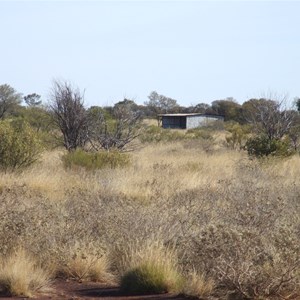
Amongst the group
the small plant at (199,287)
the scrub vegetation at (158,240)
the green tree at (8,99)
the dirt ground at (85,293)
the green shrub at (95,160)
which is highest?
the green tree at (8,99)

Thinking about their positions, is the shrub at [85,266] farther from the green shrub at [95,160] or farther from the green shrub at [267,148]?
the green shrub at [267,148]

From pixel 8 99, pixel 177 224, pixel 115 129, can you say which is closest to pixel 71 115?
pixel 115 129

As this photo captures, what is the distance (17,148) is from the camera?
68.4 feet

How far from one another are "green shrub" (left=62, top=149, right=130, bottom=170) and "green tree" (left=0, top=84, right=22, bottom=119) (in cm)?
4090

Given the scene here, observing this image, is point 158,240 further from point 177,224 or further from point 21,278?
point 21,278

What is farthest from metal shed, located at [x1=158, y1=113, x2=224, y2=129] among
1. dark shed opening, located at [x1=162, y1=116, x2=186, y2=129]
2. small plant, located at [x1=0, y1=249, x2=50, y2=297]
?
small plant, located at [x1=0, y1=249, x2=50, y2=297]

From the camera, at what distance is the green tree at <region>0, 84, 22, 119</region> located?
6539 cm

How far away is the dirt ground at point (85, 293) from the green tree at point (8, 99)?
53636mm

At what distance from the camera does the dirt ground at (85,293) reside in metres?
8.79

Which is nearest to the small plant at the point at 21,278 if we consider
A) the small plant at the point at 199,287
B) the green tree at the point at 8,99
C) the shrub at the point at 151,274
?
the shrub at the point at 151,274

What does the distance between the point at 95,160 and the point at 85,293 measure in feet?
41.9

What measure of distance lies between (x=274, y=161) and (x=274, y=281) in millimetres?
15171

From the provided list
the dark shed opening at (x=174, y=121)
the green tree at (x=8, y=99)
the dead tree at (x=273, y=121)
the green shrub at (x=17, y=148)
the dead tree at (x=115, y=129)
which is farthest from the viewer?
the dark shed opening at (x=174, y=121)

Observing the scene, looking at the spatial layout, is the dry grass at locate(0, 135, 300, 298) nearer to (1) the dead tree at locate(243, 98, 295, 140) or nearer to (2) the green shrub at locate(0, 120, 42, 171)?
(2) the green shrub at locate(0, 120, 42, 171)
